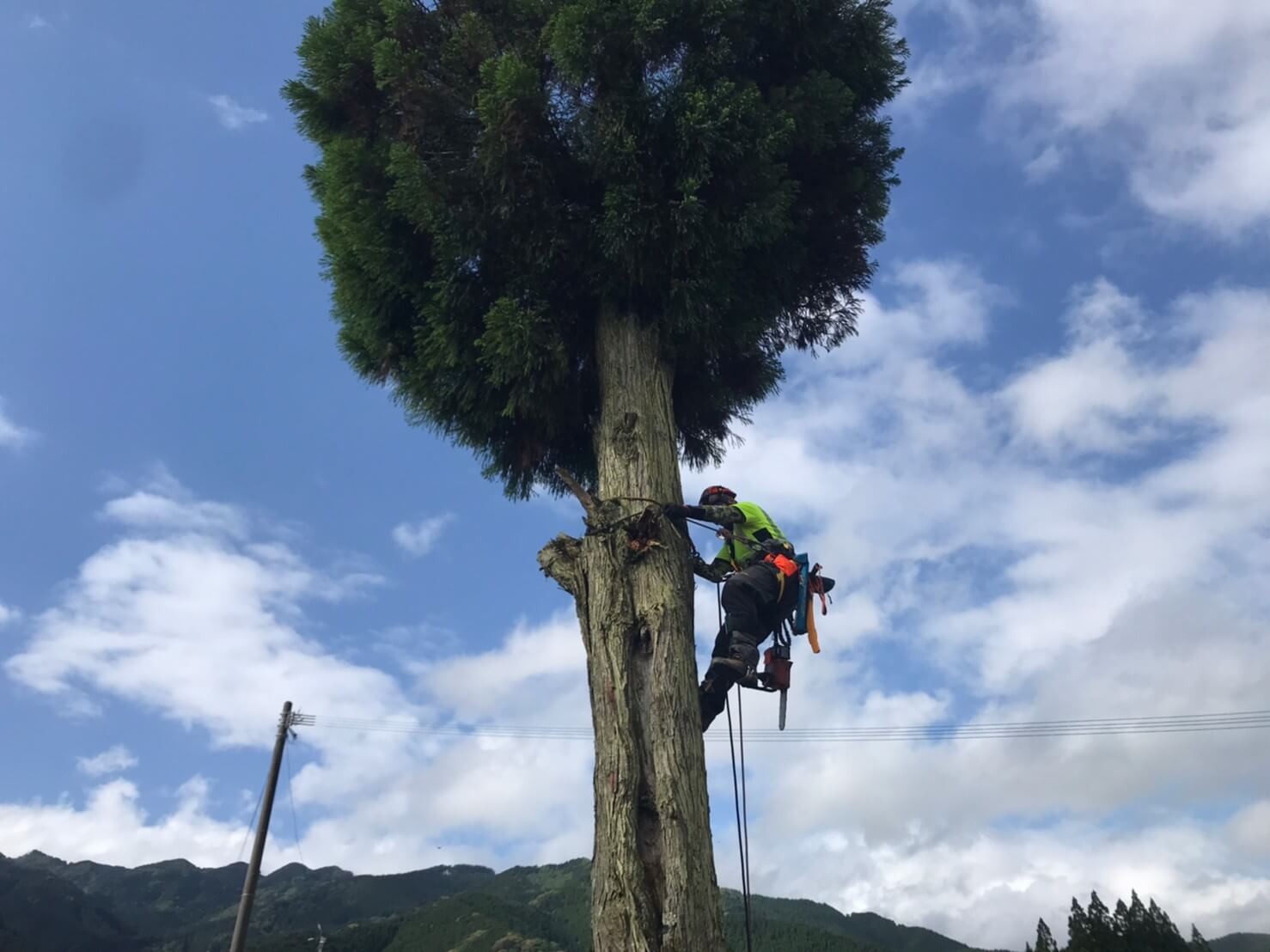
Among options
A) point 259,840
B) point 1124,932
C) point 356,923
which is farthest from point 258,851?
point 356,923

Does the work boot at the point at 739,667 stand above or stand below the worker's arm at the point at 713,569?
below

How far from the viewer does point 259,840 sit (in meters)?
18.9

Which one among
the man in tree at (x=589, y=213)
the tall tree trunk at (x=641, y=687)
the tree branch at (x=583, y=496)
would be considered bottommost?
the tall tree trunk at (x=641, y=687)

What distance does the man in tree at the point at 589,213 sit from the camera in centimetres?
679

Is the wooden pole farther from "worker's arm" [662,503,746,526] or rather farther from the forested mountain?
the forested mountain

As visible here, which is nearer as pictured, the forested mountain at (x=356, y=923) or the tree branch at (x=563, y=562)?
the tree branch at (x=563, y=562)

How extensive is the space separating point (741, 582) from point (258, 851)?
15833 mm

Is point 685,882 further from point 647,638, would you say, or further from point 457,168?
point 457,168

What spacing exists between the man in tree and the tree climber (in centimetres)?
60

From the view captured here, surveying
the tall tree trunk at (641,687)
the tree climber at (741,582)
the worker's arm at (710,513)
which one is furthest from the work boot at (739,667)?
the worker's arm at (710,513)

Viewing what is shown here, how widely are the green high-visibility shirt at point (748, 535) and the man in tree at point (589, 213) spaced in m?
0.86

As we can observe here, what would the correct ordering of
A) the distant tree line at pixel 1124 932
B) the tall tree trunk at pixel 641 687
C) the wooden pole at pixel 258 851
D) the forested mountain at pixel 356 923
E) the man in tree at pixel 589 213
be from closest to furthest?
1. the tall tree trunk at pixel 641 687
2. the man in tree at pixel 589 213
3. the wooden pole at pixel 258 851
4. the distant tree line at pixel 1124 932
5. the forested mountain at pixel 356 923

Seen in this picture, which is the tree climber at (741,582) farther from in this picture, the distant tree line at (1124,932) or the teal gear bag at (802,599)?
the distant tree line at (1124,932)

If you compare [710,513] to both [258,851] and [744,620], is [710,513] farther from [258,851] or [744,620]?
[258,851]
